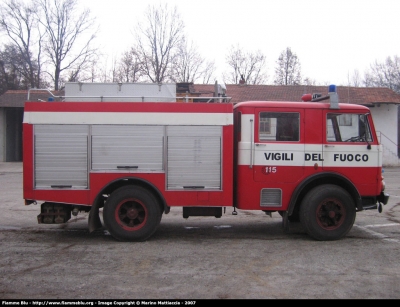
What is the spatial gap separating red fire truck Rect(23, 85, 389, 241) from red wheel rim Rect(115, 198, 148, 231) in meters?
0.02

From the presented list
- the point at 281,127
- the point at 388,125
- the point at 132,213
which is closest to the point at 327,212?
the point at 281,127

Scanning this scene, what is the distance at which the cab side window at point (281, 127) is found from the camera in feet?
24.7

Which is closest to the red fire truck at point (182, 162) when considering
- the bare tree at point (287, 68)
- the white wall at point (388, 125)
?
the white wall at point (388, 125)

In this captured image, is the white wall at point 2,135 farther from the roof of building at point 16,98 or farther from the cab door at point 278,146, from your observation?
the cab door at point 278,146

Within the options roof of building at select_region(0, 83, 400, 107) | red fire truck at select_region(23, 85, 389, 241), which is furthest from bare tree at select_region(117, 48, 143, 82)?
red fire truck at select_region(23, 85, 389, 241)

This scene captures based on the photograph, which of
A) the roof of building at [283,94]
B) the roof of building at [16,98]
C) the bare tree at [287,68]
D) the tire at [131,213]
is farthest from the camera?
the bare tree at [287,68]

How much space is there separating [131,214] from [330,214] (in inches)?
139

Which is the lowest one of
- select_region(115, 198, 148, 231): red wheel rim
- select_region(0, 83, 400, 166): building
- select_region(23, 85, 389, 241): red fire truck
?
select_region(115, 198, 148, 231): red wheel rim

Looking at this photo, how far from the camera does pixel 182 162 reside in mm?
7422

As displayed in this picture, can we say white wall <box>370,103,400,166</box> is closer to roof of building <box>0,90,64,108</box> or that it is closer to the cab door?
roof of building <box>0,90,64,108</box>

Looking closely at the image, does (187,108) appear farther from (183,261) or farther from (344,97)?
(344,97)

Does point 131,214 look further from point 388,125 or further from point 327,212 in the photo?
point 388,125

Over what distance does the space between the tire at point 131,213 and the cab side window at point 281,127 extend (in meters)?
2.38

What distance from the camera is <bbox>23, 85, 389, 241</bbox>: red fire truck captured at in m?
7.36
